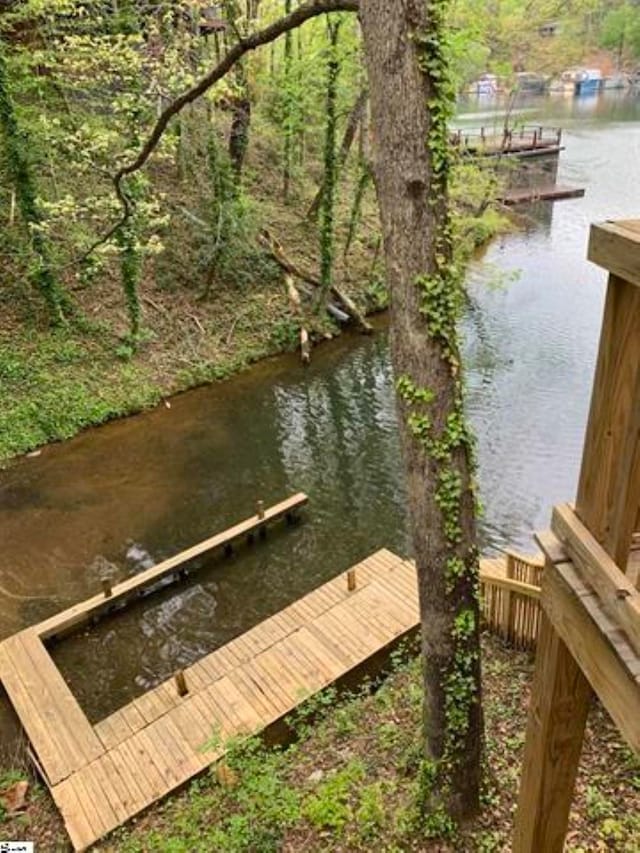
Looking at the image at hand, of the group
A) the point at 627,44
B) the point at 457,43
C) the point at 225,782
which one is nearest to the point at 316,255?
the point at 457,43

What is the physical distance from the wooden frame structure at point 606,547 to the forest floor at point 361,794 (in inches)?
91.9

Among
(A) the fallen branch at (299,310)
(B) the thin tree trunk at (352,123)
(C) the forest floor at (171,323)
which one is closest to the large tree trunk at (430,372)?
(C) the forest floor at (171,323)

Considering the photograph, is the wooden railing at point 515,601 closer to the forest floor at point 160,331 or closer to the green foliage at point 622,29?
the forest floor at point 160,331

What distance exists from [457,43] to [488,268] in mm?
8593

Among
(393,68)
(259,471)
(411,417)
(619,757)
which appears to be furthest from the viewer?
(259,471)

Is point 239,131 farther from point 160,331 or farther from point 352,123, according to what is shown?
point 160,331

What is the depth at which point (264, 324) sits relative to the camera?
14359mm

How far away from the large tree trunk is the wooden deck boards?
2.29 meters

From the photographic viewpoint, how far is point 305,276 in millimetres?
15086

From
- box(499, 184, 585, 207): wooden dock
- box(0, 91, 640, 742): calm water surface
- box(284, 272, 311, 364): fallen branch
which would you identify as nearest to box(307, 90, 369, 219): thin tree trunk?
box(284, 272, 311, 364): fallen branch

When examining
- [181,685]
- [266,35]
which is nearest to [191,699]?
[181,685]

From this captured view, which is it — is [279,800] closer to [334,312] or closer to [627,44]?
A: [334,312]

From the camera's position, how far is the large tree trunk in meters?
2.99

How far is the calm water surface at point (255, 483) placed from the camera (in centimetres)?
773
